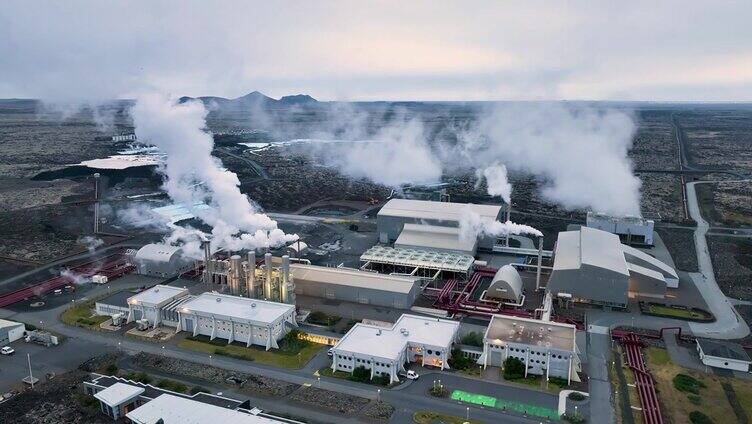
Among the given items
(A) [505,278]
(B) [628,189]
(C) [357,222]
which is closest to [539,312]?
(A) [505,278]

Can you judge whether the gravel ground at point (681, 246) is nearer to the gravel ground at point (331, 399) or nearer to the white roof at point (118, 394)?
the gravel ground at point (331, 399)

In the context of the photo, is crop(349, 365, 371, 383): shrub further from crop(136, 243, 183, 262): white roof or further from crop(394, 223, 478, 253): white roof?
crop(136, 243, 183, 262): white roof

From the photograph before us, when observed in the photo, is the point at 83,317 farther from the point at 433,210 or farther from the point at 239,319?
the point at 433,210

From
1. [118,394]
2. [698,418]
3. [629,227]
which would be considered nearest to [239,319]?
[118,394]

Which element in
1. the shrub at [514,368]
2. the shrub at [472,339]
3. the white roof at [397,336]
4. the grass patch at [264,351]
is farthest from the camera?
the shrub at [472,339]

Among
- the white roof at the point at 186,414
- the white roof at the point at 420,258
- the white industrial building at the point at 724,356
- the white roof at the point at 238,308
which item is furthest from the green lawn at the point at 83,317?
the white industrial building at the point at 724,356

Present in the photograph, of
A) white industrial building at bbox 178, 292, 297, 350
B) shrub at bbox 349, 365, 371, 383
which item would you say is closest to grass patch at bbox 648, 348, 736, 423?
shrub at bbox 349, 365, 371, 383
